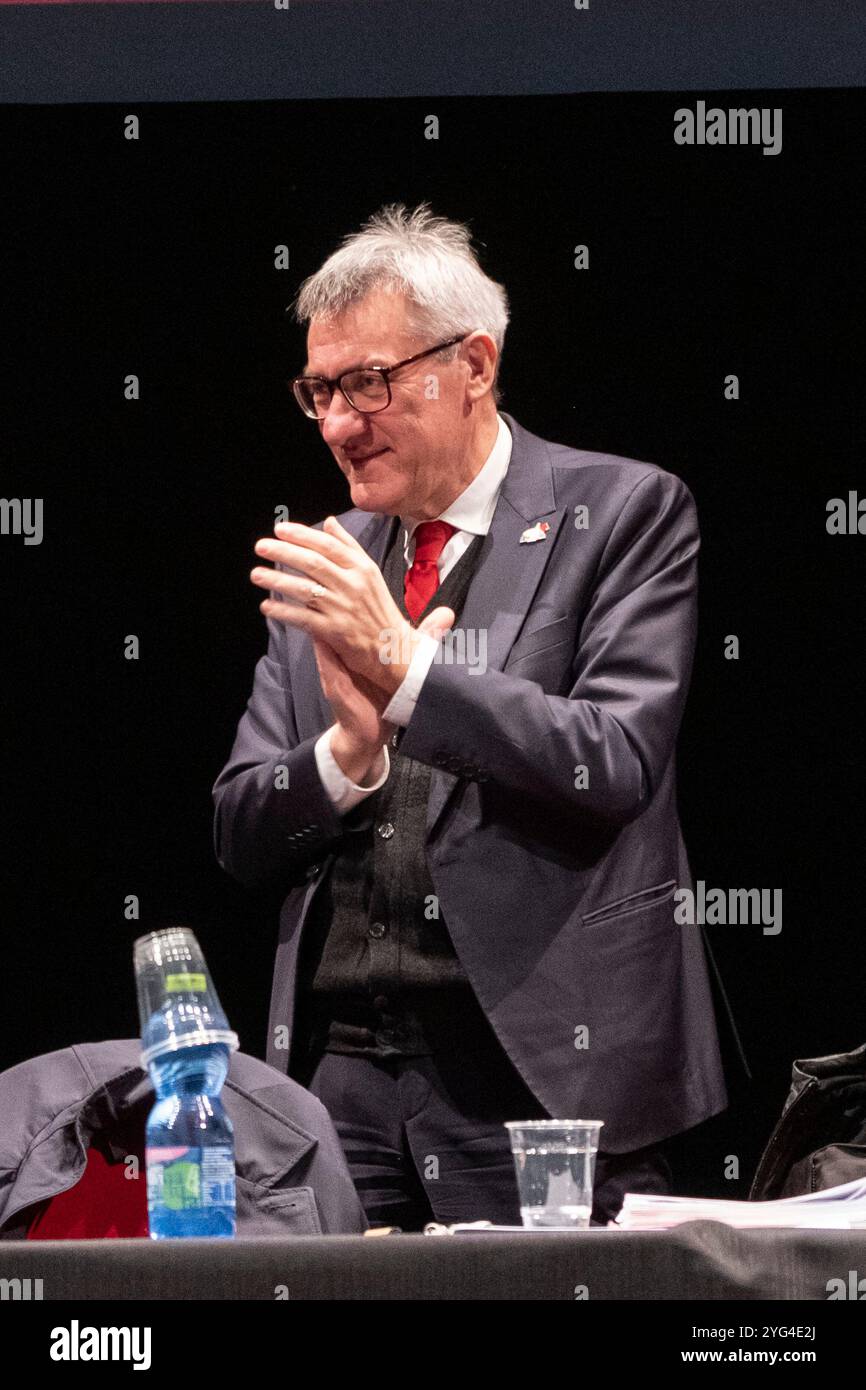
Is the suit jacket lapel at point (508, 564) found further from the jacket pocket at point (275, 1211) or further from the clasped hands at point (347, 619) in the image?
the jacket pocket at point (275, 1211)

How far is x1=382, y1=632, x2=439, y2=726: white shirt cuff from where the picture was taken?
7.00 ft

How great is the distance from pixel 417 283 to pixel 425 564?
366mm

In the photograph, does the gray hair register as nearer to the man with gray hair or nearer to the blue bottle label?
the man with gray hair

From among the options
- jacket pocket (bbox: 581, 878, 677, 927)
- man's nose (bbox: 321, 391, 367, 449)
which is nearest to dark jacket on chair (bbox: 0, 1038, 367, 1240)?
jacket pocket (bbox: 581, 878, 677, 927)

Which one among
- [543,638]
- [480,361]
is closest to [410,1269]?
[543,638]

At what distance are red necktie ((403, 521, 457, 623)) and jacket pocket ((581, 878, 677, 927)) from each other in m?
0.46

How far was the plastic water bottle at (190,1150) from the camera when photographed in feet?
4.38

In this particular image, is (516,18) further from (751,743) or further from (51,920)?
(51,920)

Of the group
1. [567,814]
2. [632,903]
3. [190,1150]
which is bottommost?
[190,1150]

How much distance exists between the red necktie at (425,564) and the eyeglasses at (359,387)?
0.17 metres

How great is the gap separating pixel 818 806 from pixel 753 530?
1.53 ft

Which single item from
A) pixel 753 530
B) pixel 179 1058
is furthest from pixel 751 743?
pixel 179 1058

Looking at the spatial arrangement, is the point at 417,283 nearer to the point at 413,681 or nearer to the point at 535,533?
the point at 535,533

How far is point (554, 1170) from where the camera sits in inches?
56.7
